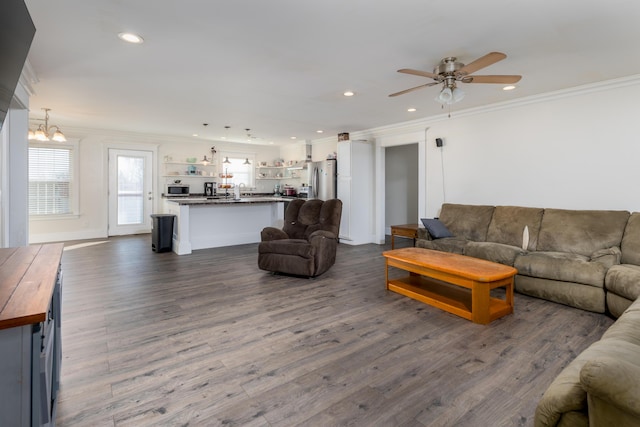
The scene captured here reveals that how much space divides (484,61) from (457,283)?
1903 mm

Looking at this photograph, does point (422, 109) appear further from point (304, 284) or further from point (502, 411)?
point (502, 411)

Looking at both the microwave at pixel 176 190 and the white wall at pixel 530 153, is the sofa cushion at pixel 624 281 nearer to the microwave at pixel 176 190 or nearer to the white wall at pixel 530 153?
the white wall at pixel 530 153

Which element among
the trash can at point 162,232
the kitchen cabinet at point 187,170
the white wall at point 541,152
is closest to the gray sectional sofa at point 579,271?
the white wall at point 541,152

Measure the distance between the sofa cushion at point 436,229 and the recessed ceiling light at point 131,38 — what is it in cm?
392

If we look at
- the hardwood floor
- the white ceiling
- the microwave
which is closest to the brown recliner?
the hardwood floor

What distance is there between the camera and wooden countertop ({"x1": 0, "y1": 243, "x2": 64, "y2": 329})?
98 centimetres

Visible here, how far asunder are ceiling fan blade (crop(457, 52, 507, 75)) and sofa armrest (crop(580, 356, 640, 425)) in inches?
86.2

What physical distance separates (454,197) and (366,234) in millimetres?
2078

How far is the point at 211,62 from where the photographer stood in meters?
3.23

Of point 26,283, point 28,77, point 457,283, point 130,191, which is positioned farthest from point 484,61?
point 130,191

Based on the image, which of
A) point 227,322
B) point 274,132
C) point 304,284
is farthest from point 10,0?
point 274,132

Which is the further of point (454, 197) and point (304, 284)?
point (454, 197)

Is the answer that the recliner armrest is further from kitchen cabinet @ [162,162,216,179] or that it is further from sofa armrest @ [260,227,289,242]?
kitchen cabinet @ [162,162,216,179]

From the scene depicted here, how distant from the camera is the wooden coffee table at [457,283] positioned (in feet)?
9.28
